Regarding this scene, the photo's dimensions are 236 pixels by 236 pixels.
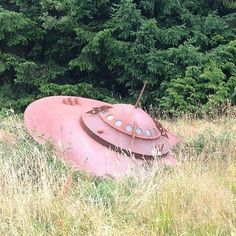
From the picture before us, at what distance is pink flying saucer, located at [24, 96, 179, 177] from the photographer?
16.5 feet

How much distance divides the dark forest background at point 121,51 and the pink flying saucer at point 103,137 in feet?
14.5

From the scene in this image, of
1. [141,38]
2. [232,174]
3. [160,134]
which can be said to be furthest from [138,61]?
[232,174]

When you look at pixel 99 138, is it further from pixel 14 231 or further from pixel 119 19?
pixel 119 19

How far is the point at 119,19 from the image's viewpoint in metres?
11.1

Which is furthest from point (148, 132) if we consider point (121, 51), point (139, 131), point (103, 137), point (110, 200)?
point (121, 51)

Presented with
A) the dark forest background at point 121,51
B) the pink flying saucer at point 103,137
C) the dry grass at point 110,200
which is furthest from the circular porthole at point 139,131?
the dark forest background at point 121,51

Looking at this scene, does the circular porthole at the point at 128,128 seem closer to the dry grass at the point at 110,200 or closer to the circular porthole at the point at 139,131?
the circular porthole at the point at 139,131

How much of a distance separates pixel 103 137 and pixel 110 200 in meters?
1.46

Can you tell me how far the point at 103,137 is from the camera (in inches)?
210

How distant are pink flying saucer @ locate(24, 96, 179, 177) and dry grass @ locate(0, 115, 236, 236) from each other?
28cm

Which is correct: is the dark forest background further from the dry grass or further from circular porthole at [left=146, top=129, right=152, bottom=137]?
the dry grass

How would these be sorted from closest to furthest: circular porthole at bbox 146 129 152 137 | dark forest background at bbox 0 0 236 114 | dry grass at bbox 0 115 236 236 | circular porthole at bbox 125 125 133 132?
dry grass at bbox 0 115 236 236 < circular porthole at bbox 125 125 133 132 < circular porthole at bbox 146 129 152 137 < dark forest background at bbox 0 0 236 114

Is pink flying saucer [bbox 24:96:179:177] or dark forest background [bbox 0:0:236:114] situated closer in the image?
pink flying saucer [bbox 24:96:179:177]

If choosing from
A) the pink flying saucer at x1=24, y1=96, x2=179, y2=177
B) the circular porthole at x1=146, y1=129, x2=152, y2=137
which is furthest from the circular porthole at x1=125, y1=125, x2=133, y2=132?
the circular porthole at x1=146, y1=129, x2=152, y2=137
